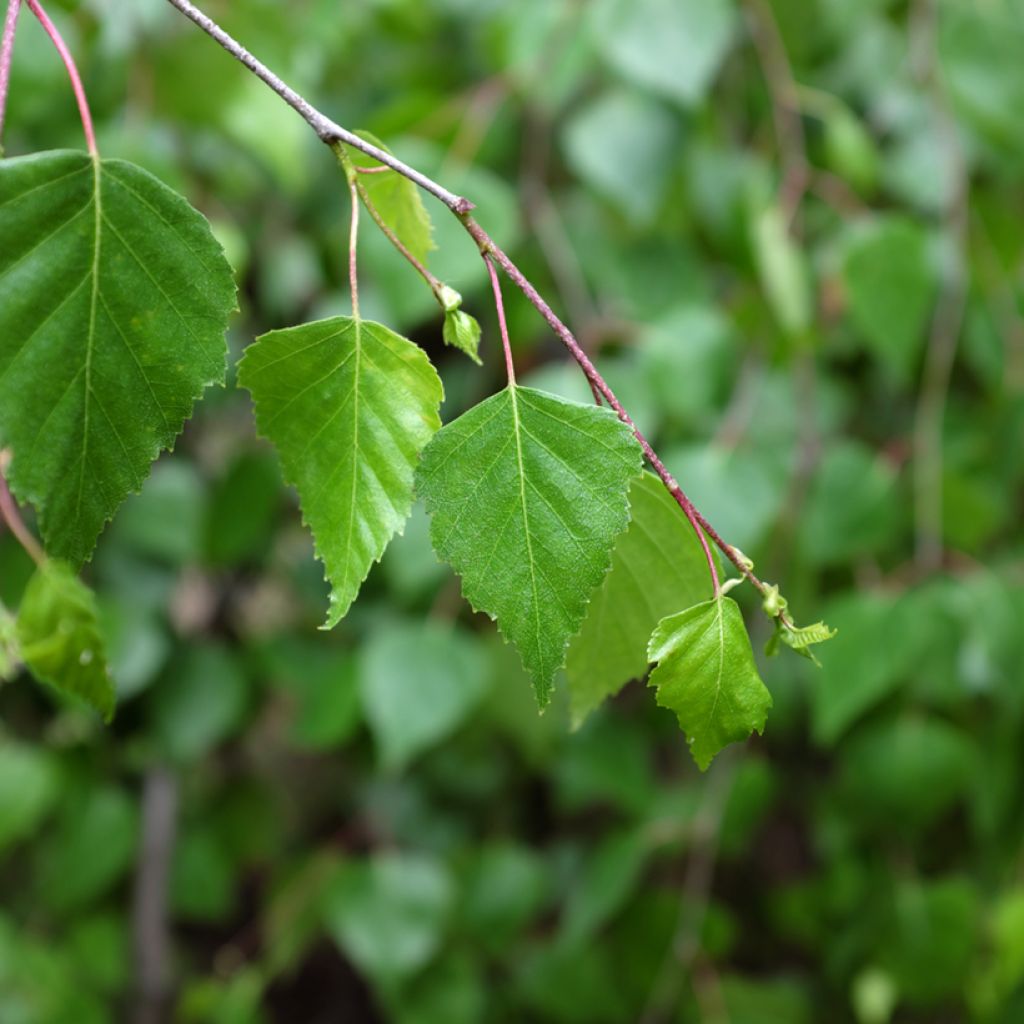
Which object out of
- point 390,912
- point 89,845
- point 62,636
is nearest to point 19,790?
point 89,845

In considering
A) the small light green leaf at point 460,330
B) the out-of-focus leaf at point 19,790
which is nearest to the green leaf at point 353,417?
the small light green leaf at point 460,330

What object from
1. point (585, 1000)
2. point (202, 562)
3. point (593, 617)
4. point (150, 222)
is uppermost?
point (150, 222)

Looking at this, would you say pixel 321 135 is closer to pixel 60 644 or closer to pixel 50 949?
pixel 60 644

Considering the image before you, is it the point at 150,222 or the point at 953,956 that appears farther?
the point at 953,956

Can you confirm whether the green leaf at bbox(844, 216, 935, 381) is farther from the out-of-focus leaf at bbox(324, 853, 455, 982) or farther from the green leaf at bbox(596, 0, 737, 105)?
the out-of-focus leaf at bbox(324, 853, 455, 982)

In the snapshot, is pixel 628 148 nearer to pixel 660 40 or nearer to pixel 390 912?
pixel 660 40

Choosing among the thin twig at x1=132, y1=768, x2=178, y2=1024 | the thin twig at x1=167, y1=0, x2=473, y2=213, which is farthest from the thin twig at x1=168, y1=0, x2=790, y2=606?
the thin twig at x1=132, y1=768, x2=178, y2=1024

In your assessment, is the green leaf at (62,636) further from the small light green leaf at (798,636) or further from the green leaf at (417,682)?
the green leaf at (417,682)

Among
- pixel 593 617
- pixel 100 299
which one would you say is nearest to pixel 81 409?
pixel 100 299
